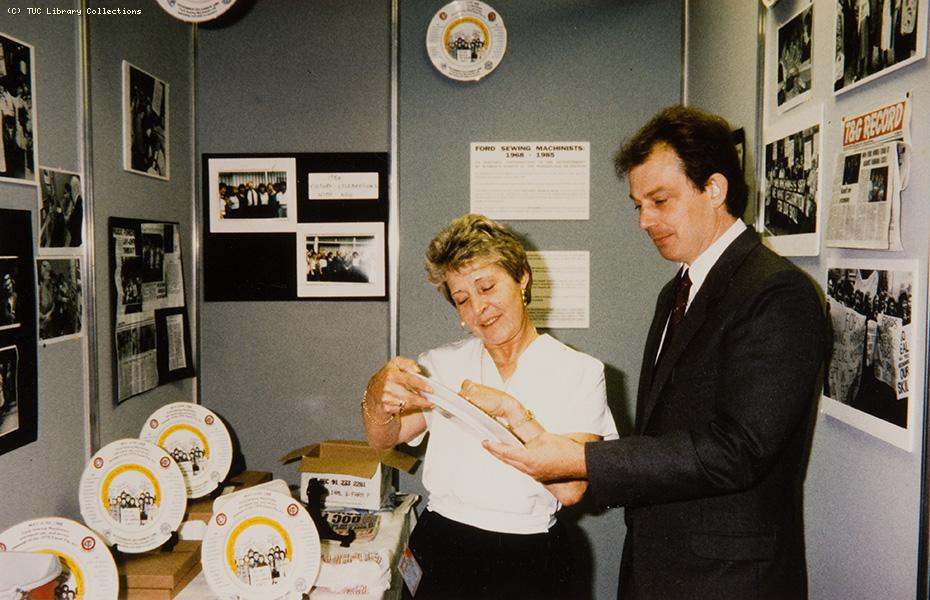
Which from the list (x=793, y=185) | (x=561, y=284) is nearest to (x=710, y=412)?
(x=793, y=185)

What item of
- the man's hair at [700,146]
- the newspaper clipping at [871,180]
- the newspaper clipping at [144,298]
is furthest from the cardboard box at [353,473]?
the newspaper clipping at [871,180]

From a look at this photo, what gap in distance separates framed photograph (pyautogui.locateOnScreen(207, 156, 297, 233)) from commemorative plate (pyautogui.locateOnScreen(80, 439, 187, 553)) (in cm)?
114

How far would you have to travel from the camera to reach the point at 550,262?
8.77 ft

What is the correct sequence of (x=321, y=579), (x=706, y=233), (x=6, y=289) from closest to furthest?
1. (x=706, y=233)
2. (x=6, y=289)
3. (x=321, y=579)

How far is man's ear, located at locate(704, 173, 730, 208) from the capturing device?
4.72 feet

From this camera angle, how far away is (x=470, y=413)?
1.38m

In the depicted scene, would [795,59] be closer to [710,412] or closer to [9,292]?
[710,412]

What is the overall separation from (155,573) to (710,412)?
156 cm

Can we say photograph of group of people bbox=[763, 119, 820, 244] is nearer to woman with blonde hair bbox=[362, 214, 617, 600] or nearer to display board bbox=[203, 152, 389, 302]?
woman with blonde hair bbox=[362, 214, 617, 600]

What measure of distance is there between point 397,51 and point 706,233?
67.3 inches

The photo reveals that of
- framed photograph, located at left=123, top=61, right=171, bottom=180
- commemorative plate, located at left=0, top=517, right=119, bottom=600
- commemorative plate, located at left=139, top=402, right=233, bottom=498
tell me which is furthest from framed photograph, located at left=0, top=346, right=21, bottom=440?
framed photograph, located at left=123, top=61, right=171, bottom=180

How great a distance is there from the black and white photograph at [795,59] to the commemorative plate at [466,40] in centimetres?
118

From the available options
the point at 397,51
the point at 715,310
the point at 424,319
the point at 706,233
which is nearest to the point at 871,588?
the point at 715,310

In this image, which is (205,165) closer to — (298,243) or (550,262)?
(298,243)
